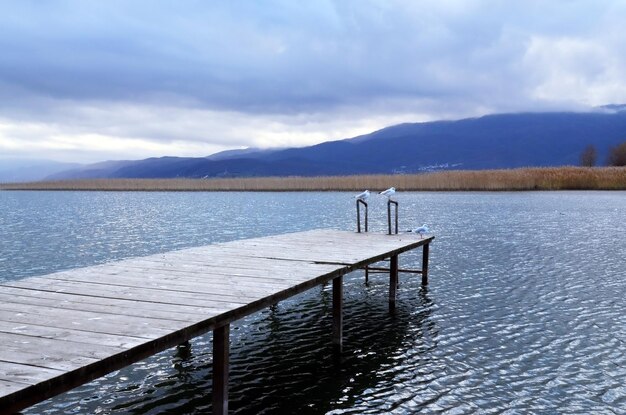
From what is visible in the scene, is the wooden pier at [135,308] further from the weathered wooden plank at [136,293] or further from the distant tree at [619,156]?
the distant tree at [619,156]

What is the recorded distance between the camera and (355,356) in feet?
31.7

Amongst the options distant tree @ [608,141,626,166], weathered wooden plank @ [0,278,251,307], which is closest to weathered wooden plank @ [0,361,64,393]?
weathered wooden plank @ [0,278,251,307]

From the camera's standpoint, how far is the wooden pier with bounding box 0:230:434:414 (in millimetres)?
4637

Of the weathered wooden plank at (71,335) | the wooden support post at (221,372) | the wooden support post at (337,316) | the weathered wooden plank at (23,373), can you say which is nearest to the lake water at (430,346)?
the wooden support post at (337,316)

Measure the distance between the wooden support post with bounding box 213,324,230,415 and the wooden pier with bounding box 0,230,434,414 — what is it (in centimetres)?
1

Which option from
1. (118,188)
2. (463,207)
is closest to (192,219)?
(463,207)

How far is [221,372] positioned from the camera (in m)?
6.56

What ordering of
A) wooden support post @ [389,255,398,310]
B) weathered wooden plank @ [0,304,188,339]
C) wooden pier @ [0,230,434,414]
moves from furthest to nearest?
1. wooden support post @ [389,255,398,310]
2. weathered wooden plank @ [0,304,188,339]
3. wooden pier @ [0,230,434,414]

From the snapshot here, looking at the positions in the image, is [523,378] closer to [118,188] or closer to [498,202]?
[498,202]

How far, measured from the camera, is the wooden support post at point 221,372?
6539 millimetres

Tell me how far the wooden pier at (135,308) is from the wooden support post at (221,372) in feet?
0.04

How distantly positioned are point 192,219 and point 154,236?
861 cm

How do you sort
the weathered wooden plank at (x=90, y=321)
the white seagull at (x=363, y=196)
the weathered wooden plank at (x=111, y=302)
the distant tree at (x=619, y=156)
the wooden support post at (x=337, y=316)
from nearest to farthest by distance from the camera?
the weathered wooden plank at (x=90, y=321), the weathered wooden plank at (x=111, y=302), the wooden support post at (x=337, y=316), the white seagull at (x=363, y=196), the distant tree at (x=619, y=156)

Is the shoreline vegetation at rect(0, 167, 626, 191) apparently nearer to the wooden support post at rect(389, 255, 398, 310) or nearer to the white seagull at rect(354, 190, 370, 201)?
the white seagull at rect(354, 190, 370, 201)
